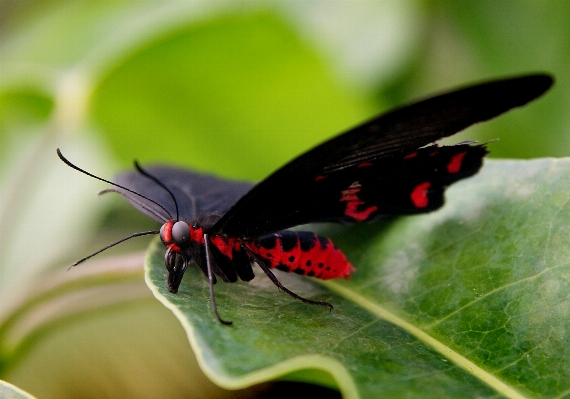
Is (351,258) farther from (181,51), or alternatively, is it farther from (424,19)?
(424,19)

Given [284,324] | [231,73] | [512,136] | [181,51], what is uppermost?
[181,51]

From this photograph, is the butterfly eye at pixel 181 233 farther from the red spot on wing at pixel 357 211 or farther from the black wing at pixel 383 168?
the red spot on wing at pixel 357 211

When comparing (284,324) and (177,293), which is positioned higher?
(177,293)

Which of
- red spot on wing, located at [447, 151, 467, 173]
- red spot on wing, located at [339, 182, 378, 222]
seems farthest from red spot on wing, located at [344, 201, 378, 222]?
red spot on wing, located at [447, 151, 467, 173]

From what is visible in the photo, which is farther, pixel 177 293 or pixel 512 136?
pixel 512 136

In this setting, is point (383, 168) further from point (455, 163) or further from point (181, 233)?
point (181, 233)

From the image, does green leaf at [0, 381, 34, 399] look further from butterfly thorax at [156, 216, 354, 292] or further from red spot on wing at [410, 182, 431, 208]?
red spot on wing at [410, 182, 431, 208]

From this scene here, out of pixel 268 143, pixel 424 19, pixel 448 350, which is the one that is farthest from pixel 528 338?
pixel 424 19
